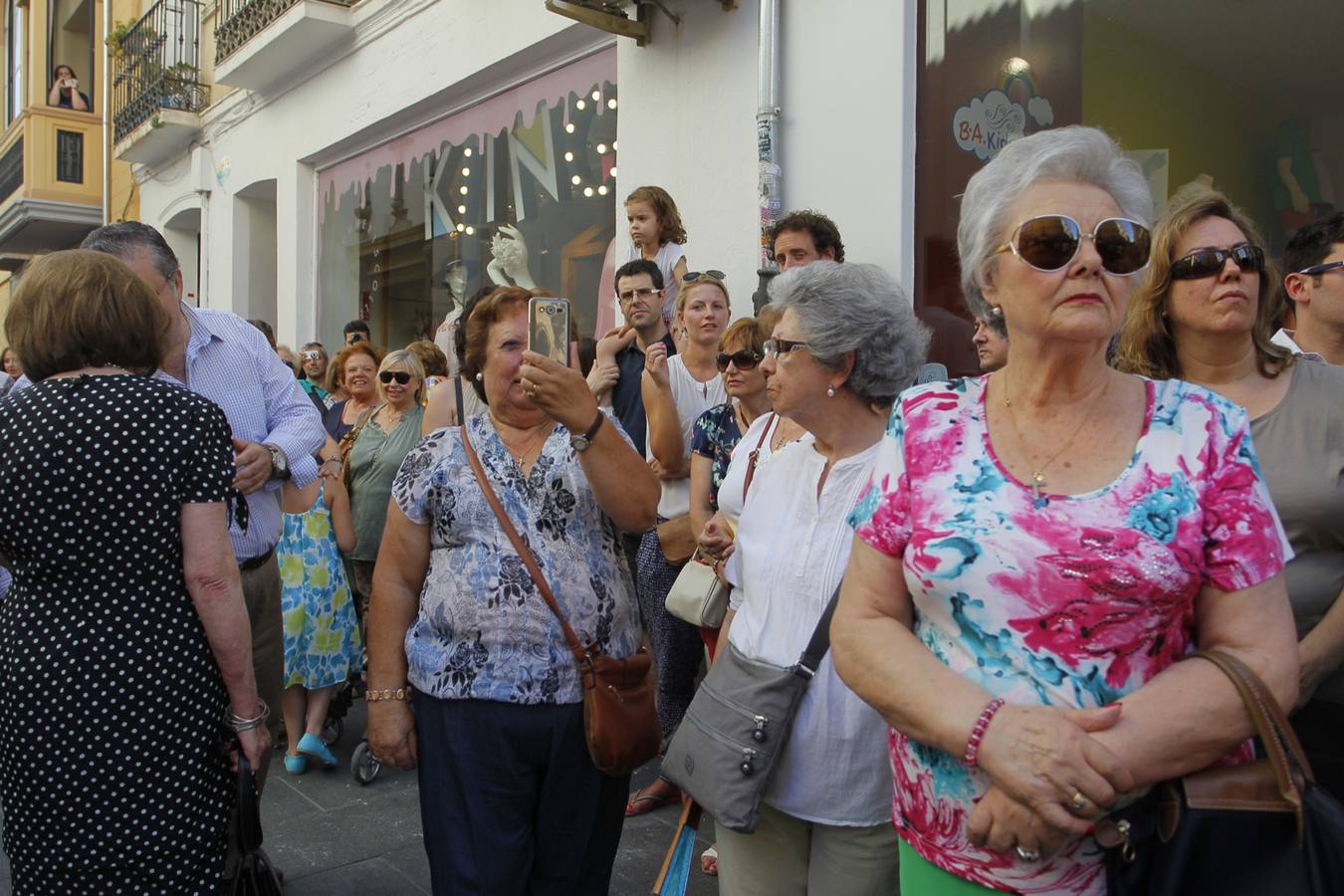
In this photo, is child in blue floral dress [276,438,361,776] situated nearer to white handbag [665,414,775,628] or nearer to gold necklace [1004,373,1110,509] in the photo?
white handbag [665,414,775,628]

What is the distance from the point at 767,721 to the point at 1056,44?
466 centimetres

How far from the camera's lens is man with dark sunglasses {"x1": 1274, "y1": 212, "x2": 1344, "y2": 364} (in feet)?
9.71

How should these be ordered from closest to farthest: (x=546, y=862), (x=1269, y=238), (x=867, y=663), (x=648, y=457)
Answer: (x=867, y=663)
(x=546, y=862)
(x=648, y=457)
(x=1269, y=238)

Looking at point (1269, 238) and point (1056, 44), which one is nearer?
point (1056, 44)

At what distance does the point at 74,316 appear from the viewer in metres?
2.31

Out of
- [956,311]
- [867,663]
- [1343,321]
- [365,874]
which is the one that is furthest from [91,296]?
[956,311]

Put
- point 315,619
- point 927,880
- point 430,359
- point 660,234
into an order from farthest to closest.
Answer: point 430,359 → point 660,234 → point 315,619 → point 927,880

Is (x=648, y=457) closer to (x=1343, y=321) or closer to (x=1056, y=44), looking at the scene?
(x=1343, y=321)

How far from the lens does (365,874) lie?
3.75m

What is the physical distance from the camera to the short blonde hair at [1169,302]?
2.46 meters

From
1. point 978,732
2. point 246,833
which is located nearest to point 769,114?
point 246,833

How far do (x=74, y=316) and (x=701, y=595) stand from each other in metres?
1.70

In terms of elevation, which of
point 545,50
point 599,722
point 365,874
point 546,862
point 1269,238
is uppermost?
point 545,50

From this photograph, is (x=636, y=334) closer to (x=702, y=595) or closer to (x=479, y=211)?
(x=702, y=595)
